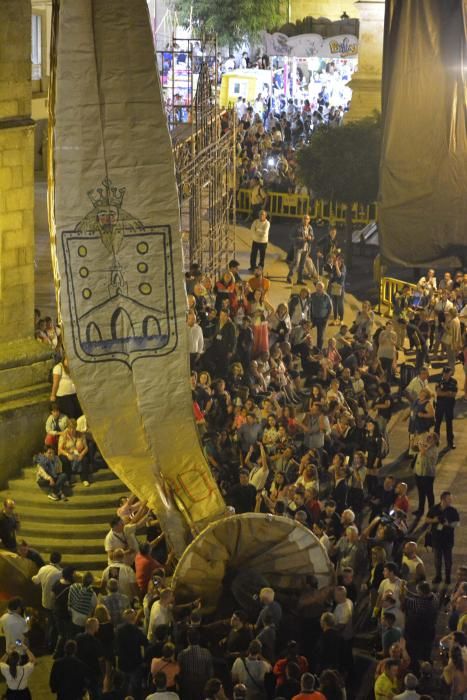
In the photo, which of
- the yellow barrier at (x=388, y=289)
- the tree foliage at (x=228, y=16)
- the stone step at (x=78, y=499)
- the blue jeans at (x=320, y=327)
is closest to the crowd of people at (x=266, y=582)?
the stone step at (x=78, y=499)

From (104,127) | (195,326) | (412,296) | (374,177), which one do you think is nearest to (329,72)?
(374,177)

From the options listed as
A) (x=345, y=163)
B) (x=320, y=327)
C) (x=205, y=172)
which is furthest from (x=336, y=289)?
(x=345, y=163)

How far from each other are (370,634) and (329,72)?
3625 centimetres

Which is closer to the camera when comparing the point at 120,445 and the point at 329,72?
the point at 120,445

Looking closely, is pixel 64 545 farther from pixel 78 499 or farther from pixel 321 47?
pixel 321 47

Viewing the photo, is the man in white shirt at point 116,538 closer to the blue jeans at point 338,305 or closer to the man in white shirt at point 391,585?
the man in white shirt at point 391,585

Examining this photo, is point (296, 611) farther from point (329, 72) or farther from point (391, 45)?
point (329, 72)

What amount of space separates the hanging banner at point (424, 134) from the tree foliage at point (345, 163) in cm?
201

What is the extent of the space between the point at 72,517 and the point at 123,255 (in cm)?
333

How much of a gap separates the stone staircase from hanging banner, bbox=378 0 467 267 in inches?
538

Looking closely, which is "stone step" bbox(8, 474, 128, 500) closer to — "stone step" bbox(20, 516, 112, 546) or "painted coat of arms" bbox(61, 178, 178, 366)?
"stone step" bbox(20, 516, 112, 546)

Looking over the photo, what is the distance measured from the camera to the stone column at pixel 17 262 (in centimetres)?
1941

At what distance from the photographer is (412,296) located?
92.4ft

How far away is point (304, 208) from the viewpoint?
126 feet
